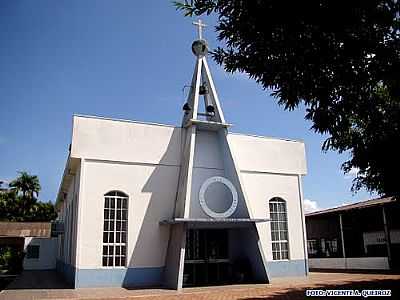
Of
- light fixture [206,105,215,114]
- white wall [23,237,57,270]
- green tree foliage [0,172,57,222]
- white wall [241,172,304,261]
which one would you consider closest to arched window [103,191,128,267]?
light fixture [206,105,215,114]

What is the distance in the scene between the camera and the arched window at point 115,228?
13344 mm

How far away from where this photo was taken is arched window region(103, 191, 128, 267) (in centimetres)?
1334

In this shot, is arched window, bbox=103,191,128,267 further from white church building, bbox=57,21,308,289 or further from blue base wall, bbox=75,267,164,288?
blue base wall, bbox=75,267,164,288

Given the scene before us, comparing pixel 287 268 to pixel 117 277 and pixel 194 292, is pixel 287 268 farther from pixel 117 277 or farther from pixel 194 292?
pixel 117 277

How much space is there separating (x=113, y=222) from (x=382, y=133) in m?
10.5

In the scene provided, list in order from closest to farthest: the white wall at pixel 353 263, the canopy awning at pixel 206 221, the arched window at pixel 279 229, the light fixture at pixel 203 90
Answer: the canopy awning at pixel 206 221 < the arched window at pixel 279 229 < the light fixture at pixel 203 90 < the white wall at pixel 353 263

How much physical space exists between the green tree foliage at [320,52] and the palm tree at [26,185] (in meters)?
41.7

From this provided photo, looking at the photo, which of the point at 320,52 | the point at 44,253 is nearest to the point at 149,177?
the point at 320,52

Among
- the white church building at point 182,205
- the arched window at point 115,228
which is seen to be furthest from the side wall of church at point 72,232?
the arched window at point 115,228

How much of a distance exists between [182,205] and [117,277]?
3.47 meters

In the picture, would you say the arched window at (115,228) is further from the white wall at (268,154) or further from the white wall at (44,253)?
the white wall at (44,253)

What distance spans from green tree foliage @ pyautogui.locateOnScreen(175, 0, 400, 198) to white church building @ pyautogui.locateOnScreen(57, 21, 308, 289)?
337 inches

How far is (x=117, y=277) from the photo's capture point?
13109 millimetres

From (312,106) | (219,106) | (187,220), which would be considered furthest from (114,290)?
(312,106)
